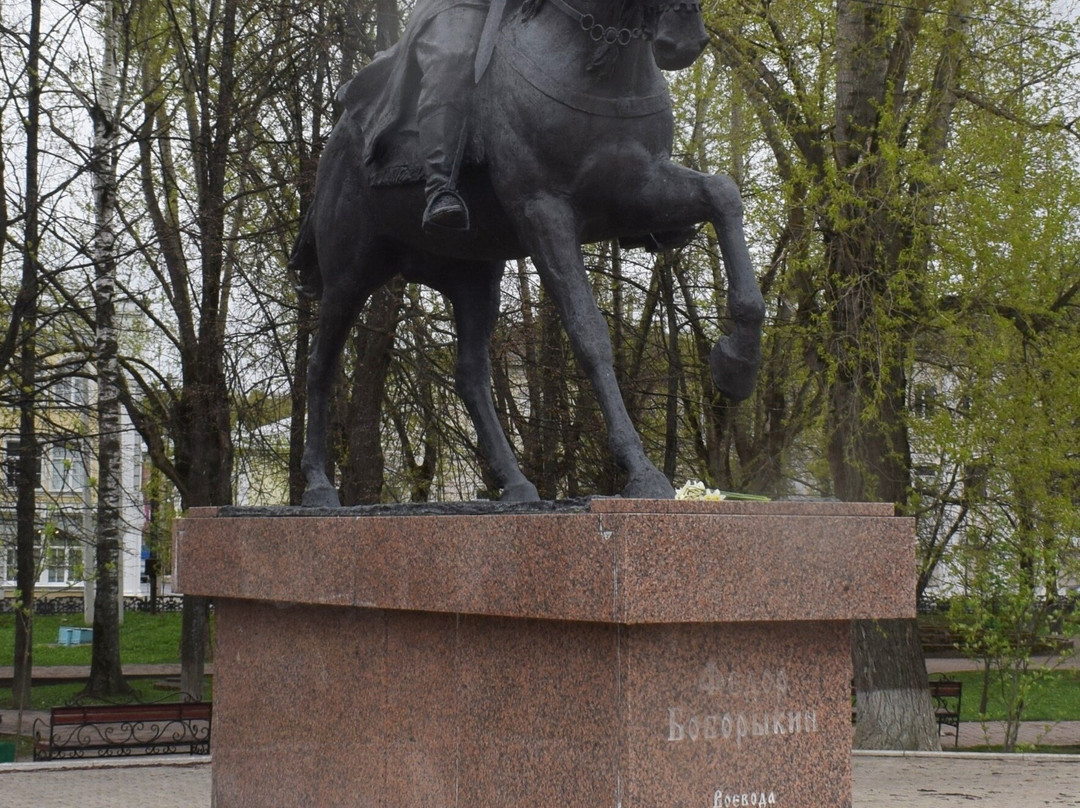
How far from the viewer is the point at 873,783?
33.2 feet

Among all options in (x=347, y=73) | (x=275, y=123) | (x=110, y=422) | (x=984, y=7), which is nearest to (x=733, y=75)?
(x=984, y=7)

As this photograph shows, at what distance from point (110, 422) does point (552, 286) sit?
12.7m

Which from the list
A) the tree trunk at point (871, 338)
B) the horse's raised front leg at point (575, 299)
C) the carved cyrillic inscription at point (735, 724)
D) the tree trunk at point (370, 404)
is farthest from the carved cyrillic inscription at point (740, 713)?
the tree trunk at point (370, 404)

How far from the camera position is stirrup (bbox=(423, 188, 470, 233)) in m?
5.25

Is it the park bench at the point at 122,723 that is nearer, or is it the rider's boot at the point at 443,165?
the rider's boot at the point at 443,165

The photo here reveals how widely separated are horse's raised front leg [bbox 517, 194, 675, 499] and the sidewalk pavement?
192 inches

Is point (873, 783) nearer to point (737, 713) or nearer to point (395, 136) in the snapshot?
point (737, 713)

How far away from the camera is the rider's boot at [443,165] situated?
17.3 ft

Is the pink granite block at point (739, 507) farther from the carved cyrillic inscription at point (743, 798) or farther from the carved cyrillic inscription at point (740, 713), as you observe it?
the carved cyrillic inscription at point (743, 798)

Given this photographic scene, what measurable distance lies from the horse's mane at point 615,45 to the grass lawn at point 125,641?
870 inches

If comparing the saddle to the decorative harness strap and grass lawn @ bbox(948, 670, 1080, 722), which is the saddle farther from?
grass lawn @ bbox(948, 670, 1080, 722)

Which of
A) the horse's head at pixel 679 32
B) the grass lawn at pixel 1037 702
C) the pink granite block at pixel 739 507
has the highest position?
the horse's head at pixel 679 32

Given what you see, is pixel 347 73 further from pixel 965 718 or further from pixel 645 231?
pixel 965 718

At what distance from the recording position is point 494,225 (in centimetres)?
570
